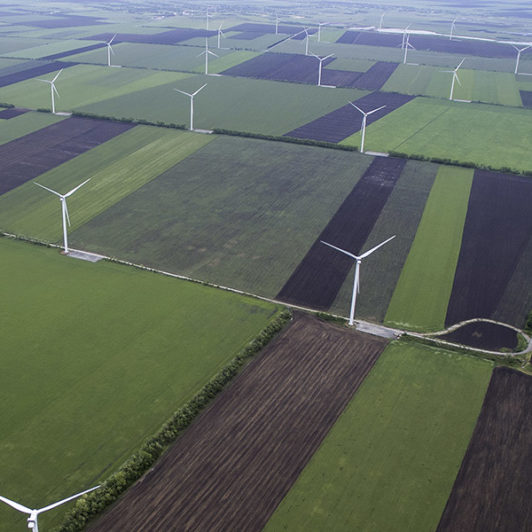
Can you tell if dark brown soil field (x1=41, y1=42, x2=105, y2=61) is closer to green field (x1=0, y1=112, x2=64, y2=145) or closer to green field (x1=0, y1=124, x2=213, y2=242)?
green field (x1=0, y1=112, x2=64, y2=145)

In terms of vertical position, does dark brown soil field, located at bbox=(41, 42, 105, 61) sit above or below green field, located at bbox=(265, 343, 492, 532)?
above

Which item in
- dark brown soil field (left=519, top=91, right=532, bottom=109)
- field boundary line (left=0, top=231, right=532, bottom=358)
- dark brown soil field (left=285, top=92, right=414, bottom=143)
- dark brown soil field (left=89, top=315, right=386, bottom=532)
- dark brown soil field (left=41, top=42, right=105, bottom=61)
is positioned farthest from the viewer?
dark brown soil field (left=41, top=42, right=105, bottom=61)

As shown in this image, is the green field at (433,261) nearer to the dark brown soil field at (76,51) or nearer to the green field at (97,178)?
the green field at (97,178)

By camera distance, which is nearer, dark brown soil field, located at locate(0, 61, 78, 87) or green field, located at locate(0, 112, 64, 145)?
green field, located at locate(0, 112, 64, 145)

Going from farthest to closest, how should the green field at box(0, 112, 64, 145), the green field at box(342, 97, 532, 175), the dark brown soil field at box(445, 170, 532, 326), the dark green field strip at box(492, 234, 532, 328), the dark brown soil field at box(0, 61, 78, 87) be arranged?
the dark brown soil field at box(0, 61, 78, 87) → the green field at box(0, 112, 64, 145) → the green field at box(342, 97, 532, 175) → the dark brown soil field at box(445, 170, 532, 326) → the dark green field strip at box(492, 234, 532, 328)

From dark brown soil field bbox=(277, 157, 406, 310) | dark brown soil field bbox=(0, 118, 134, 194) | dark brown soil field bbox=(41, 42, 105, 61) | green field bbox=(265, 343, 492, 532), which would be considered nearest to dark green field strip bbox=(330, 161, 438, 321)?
dark brown soil field bbox=(277, 157, 406, 310)

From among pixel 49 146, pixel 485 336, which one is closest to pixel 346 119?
pixel 49 146

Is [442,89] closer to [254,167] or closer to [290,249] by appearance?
[254,167]

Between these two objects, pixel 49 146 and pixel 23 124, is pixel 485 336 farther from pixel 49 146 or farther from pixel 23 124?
pixel 23 124
